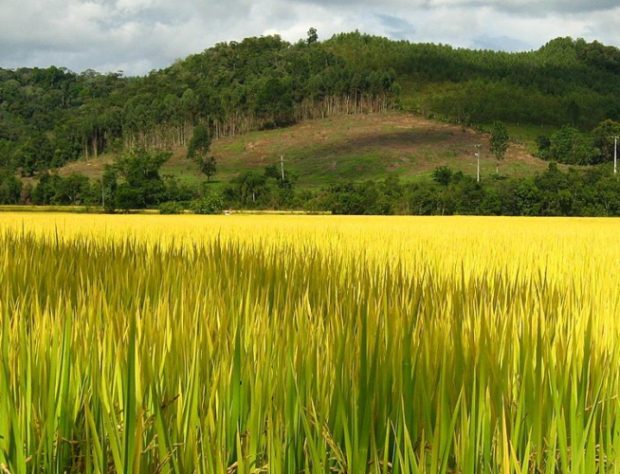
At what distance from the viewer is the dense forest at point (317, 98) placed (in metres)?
104

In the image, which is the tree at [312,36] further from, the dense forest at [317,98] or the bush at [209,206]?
the bush at [209,206]

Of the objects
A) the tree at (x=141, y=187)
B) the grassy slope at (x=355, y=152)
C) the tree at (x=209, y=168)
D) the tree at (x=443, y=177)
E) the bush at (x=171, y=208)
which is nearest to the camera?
the bush at (x=171, y=208)

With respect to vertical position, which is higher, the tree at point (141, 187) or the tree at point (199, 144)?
the tree at point (199, 144)

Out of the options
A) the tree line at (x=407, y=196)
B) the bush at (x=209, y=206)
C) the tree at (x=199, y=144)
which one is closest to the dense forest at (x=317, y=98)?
the tree at (x=199, y=144)

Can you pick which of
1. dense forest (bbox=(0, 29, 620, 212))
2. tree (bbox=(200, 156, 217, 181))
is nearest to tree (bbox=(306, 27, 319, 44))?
dense forest (bbox=(0, 29, 620, 212))

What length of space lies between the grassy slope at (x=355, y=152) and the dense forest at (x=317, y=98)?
589cm

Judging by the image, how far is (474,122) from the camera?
339ft

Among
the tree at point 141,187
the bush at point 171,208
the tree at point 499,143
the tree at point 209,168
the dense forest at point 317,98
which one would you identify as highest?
the dense forest at point 317,98

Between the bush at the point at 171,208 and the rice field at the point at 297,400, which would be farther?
the bush at the point at 171,208

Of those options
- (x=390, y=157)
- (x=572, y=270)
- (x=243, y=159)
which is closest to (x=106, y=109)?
(x=243, y=159)

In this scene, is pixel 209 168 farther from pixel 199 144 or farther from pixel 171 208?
pixel 171 208

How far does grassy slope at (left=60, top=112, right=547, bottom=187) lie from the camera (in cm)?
7594

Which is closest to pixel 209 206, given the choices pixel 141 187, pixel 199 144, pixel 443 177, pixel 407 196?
pixel 141 187

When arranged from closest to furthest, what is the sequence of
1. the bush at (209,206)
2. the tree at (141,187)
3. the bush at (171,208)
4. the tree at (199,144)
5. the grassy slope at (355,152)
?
the bush at (171,208) < the bush at (209,206) < the tree at (141,187) < the grassy slope at (355,152) < the tree at (199,144)
